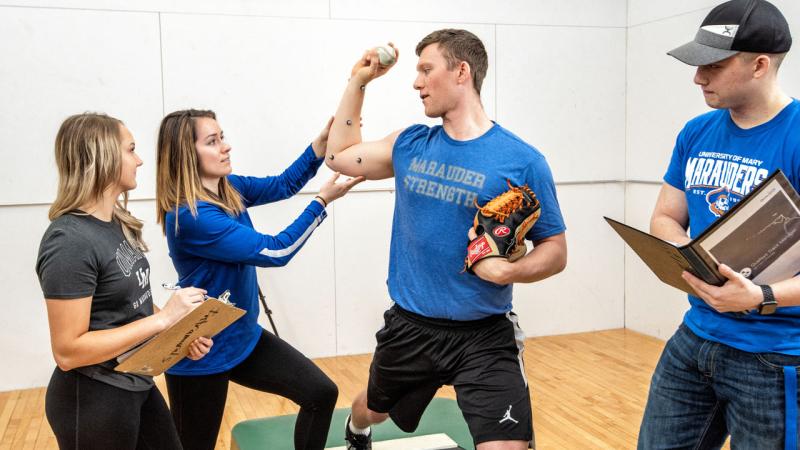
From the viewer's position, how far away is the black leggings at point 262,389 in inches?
103

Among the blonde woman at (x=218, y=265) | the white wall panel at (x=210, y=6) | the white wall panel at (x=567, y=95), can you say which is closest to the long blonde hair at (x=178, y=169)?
A: the blonde woman at (x=218, y=265)

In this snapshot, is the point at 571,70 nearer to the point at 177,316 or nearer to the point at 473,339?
the point at 473,339

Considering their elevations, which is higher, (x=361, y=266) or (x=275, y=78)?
(x=275, y=78)

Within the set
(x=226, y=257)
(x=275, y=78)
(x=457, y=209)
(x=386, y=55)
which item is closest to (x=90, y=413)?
(x=226, y=257)

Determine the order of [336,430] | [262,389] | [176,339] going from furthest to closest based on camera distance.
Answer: [336,430], [262,389], [176,339]

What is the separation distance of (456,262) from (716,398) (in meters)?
0.86

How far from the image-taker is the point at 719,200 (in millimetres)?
2059

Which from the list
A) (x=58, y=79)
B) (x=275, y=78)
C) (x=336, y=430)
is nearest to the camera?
(x=336, y=430)

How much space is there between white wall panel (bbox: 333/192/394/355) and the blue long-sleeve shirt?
2.34m

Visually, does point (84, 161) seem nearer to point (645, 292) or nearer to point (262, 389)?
point (262, 389)

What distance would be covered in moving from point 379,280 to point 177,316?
3.32 meters

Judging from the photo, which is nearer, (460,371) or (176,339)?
(176,339)

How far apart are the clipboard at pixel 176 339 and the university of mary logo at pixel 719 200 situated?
4.58 ft

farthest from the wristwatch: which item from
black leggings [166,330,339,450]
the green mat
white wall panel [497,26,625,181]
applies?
white wall panel [497,26,625,181]
